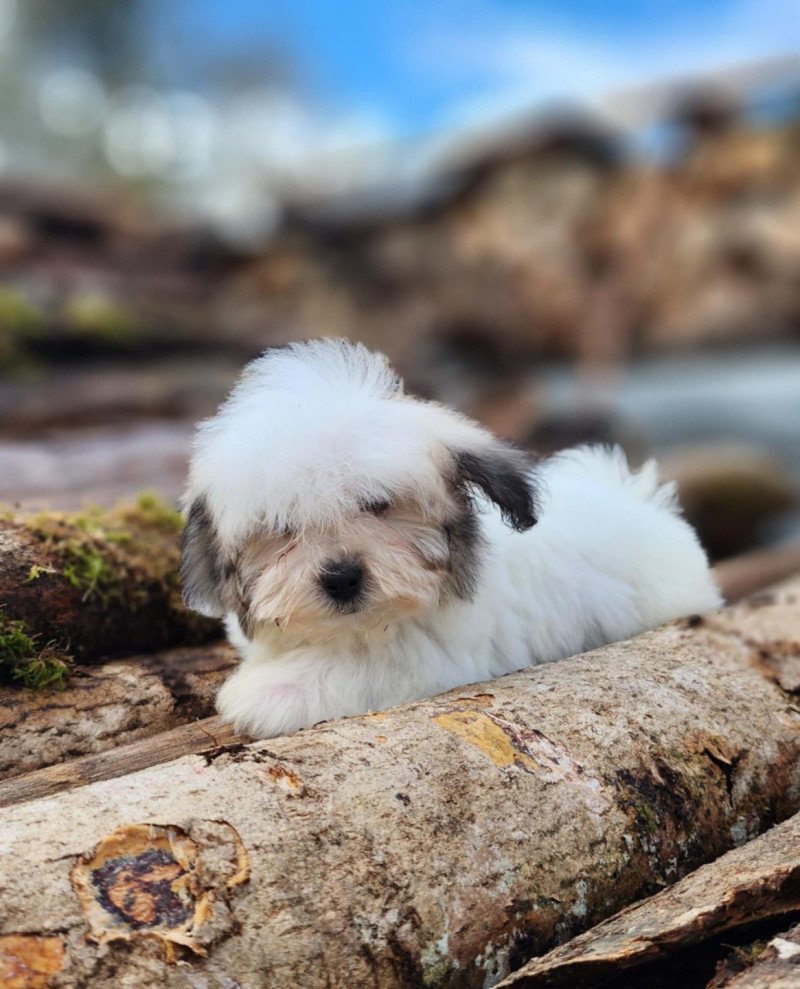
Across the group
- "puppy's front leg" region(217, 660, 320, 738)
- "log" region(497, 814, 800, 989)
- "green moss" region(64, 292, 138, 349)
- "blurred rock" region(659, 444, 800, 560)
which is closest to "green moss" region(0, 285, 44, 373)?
"green moss" region(64, 292, 138, 349)

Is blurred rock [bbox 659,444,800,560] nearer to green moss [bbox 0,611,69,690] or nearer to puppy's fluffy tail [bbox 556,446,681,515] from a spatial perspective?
puppy's fluffy tail [bbox 556,446,681,515]

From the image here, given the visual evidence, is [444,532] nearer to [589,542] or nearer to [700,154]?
[589,542]

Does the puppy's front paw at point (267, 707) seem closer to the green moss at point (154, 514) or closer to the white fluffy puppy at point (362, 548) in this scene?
the white fluffy puppy at point (362, 548)

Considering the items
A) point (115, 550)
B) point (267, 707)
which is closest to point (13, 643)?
point (115, 550)

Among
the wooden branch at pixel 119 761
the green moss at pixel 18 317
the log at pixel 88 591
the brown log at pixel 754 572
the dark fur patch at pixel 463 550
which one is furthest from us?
the green moss at pixel 18 317

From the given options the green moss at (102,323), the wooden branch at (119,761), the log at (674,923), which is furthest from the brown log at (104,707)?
the green moss at (102,323)

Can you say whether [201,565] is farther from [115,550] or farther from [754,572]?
[754,572]

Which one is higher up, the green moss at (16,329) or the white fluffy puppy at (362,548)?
the green moss at (16,329)
